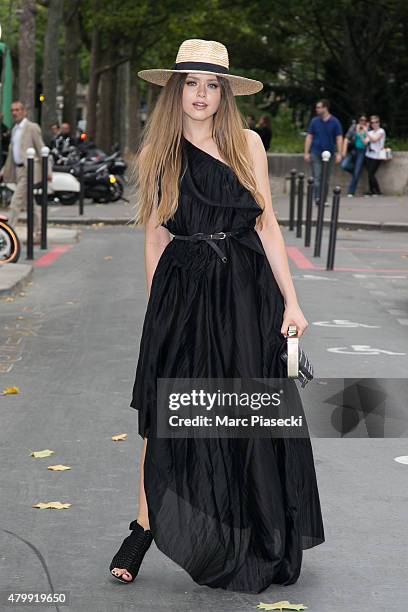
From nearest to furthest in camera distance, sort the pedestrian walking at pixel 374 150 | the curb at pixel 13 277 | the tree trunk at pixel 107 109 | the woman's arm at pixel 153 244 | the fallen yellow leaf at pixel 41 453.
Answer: the woman's arm at pixel 153 244 → the fallen yellow leaf at pixel 41 453 → the curb at pixel 13 277 → the pedestrian walking at pixel 374 150 → the tree trunk at pixel 107 109

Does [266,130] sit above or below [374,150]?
below

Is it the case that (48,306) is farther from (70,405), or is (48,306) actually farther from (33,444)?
(33,444)

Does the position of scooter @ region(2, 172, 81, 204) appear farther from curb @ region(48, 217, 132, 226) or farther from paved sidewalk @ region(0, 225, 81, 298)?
paved sidewalk @ region(0, 225, 81, 298)

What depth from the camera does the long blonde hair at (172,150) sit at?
15.8 ft

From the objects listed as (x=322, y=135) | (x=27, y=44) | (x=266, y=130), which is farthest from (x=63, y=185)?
(x=266, y=130)

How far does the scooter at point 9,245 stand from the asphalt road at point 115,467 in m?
1.72

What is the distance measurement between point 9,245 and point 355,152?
646 inches

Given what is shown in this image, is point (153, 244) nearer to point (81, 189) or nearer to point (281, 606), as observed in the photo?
point (281, 606)

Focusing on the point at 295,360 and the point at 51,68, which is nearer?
the point at 295,360

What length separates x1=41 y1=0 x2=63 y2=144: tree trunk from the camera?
3678cm

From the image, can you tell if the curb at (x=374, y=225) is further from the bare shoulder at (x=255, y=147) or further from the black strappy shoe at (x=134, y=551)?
the black strappy shoe at (x=134, y=551)

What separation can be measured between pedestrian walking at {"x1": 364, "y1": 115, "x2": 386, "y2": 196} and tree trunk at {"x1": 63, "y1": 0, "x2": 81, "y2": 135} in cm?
1166

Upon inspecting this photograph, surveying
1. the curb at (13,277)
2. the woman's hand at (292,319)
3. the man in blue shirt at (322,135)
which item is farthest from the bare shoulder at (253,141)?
the man in blue shirt at (322,135)

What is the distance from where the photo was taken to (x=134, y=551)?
16.0 feet
